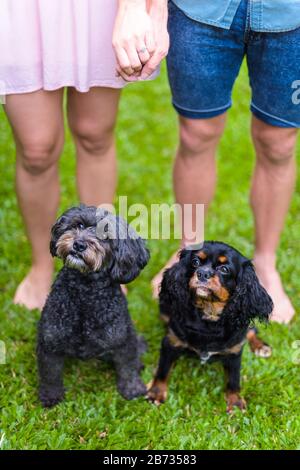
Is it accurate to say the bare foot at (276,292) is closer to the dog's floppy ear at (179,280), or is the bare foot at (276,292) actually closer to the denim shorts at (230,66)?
the dog's floppy ear at (179,280)

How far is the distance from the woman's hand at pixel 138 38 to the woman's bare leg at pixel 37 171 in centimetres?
53

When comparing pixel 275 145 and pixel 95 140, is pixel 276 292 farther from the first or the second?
pixel 95 140

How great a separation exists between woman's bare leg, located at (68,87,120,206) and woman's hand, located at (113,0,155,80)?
55 cm

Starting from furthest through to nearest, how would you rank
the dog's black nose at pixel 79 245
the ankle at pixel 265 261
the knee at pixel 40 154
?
the ankle at pixel 265 261 < the knee at pixel 40 154 < the dog's black nose at pixel 79 245

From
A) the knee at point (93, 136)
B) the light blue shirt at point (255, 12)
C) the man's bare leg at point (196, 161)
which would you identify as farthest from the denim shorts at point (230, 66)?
the knee at point (93, 136)

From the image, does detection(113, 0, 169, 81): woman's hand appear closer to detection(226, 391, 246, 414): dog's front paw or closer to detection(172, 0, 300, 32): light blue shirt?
detection(172, 0, 300, 32): light blue shirt

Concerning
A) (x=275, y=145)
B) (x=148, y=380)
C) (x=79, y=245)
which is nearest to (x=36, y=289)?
(x=148, y=380)

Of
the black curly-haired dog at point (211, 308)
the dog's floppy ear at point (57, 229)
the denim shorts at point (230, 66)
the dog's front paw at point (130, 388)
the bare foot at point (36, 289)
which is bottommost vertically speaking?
the dog's front paw at point (130, 388)

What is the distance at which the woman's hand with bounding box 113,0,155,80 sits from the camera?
2.57 m

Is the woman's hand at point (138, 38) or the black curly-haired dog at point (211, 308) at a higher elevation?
the woman's hand at point (138, 38)

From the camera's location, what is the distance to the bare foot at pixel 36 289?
12.4ft

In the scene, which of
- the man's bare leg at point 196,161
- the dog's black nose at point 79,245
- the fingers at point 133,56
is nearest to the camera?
the fingers at point 133,56

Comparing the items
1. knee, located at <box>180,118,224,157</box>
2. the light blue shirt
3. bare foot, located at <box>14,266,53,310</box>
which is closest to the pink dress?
the light blue shirt

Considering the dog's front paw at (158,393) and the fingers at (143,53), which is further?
the dog's front paw at (158,393)
